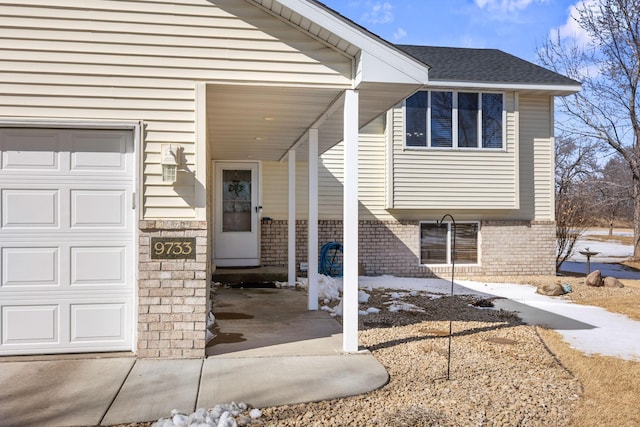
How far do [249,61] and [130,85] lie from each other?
1.16 metres

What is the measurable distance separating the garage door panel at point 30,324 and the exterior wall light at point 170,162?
1676 mm

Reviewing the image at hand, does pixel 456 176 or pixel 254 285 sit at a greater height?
pixel 456 176

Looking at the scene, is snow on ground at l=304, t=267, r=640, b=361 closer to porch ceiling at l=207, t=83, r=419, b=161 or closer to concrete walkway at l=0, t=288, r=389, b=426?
concrete walkway at l=0, t=288, r=389, b=426

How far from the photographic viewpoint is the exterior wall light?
4.79 m

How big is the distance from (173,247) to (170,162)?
0.83 m

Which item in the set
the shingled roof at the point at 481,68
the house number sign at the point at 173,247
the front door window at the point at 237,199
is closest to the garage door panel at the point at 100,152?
the house number sign at the point at 173,247

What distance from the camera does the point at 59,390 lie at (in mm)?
4070

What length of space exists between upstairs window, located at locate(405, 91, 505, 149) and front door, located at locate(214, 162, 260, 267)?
375 cm

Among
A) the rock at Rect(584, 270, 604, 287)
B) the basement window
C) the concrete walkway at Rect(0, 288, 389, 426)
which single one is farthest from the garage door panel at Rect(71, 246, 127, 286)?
the rock at Rect(584, 270, 604, 287)

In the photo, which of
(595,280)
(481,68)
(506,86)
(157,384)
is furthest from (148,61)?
(595,280)

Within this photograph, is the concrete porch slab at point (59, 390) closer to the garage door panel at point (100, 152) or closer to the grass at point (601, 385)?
the garage door panel at point (100, 152)

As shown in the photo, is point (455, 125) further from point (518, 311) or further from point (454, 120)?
point (518, 311)

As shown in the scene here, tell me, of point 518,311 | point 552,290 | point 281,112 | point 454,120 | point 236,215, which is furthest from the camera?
point 454,120

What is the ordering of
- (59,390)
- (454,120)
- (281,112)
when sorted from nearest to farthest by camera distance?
1. (59,390)
2. (281,112)
3. (454,120)
